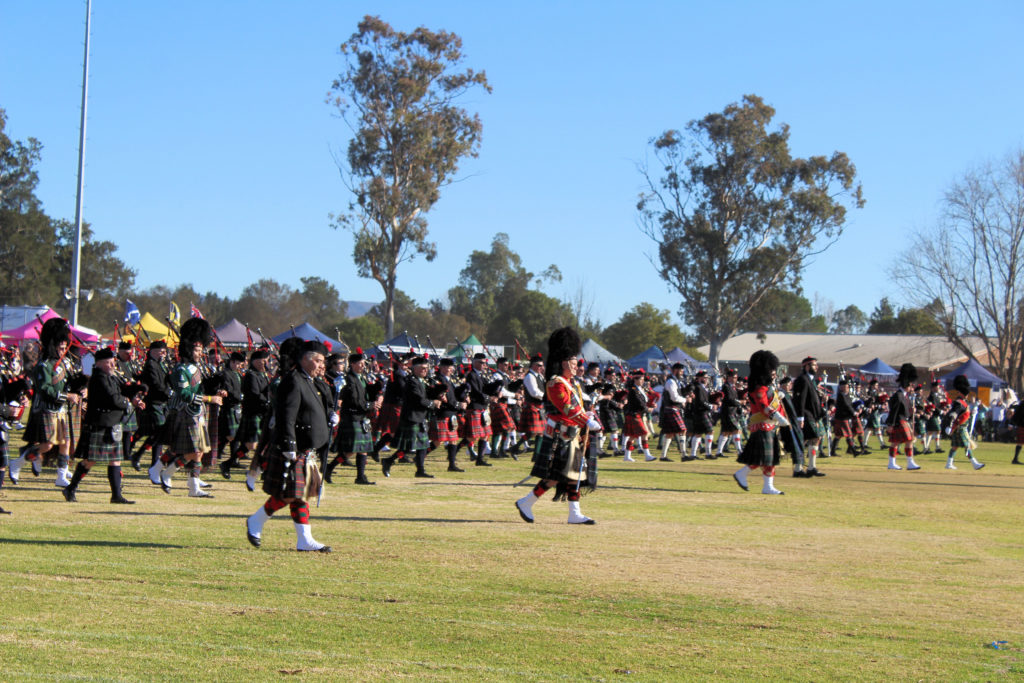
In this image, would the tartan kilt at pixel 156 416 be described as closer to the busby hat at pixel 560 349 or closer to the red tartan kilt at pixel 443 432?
the red tartan kilt at pixel 443 432

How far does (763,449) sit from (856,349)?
5952 centimetres

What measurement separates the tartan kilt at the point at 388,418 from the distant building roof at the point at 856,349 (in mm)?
46455

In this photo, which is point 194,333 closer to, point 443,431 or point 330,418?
point 330,418

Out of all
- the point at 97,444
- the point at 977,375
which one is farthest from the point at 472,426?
the point at 977,375

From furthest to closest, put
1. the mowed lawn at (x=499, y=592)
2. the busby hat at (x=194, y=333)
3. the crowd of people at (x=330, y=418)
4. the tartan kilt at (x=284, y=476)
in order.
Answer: the busby hat at (x=194, y=333)
the crowd of people at (x=330, y=418)
the tartan kilt at (x=284, y=476)
the mowed lawn at (x=499, y=592)

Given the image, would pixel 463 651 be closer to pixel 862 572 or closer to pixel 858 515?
pixel 862 572

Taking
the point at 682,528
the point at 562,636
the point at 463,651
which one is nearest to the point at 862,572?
the point at 682,528

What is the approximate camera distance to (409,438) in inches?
583

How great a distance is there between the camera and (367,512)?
436 inches

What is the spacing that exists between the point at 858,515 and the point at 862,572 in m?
3.99

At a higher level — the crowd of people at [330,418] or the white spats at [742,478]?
the crowd of people at [330,418]

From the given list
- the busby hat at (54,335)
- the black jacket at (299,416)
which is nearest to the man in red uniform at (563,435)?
the black jacket at (299,416)

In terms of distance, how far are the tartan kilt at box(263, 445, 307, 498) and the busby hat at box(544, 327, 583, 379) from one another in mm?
3085

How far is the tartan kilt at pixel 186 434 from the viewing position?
1139cm
